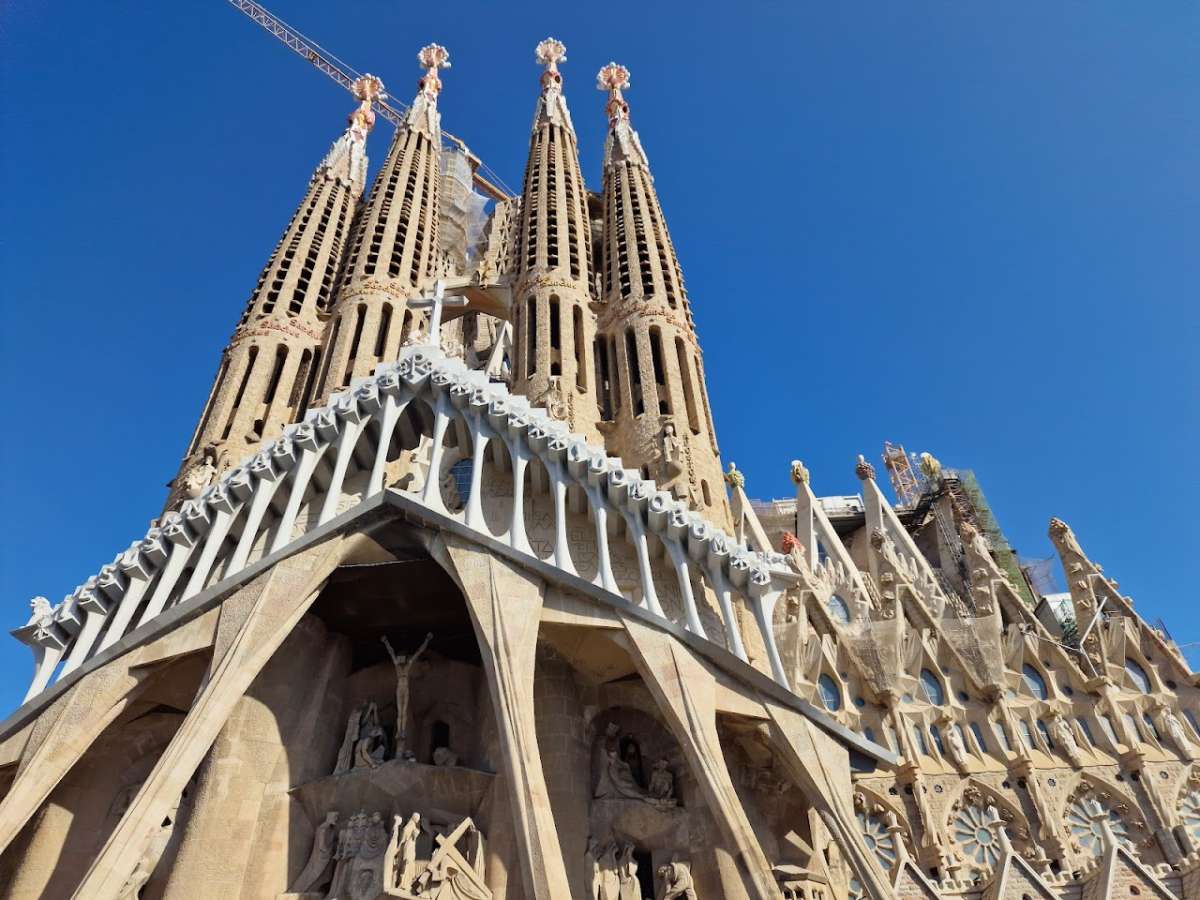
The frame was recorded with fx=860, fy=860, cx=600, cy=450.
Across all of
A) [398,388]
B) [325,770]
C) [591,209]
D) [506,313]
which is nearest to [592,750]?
[325,770]

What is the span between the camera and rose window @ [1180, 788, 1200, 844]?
17656 millimetres

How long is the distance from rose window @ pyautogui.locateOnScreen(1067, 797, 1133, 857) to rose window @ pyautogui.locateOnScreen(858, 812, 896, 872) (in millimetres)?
3683

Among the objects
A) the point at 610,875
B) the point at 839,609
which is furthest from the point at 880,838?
the point at 610,875

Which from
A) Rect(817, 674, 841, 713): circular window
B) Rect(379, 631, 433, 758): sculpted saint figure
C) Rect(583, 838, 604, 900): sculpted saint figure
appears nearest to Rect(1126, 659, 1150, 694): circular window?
Rect(817, 674, 841, 713): circular window

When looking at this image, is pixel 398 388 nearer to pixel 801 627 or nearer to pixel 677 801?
pixel 677 801

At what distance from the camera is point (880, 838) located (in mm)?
17875

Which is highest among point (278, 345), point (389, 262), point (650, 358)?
point (389, 262)

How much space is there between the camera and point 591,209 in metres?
29.4

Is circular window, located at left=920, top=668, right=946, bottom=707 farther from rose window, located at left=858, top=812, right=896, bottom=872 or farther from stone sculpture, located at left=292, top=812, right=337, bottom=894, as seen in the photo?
stone sculpture, located at left=292, top=812, right=337, bottom=894

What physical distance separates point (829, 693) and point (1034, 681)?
5.09 m

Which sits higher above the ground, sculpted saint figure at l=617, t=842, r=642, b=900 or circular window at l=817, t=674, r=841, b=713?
circular window at l=817, t=674, r=841, b=713

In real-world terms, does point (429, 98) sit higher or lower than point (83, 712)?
higher

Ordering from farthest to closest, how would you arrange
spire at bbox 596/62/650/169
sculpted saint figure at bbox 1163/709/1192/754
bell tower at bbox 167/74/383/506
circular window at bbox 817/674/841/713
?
spire at bbox 596/62/650/169
circular window at bbox 817/674/841/713
sculpted saint figure at bbox 1163/709/1192/754
bell tower at bbox 167/74/383/506

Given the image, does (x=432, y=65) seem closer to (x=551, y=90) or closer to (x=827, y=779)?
(x=551, y=90)
